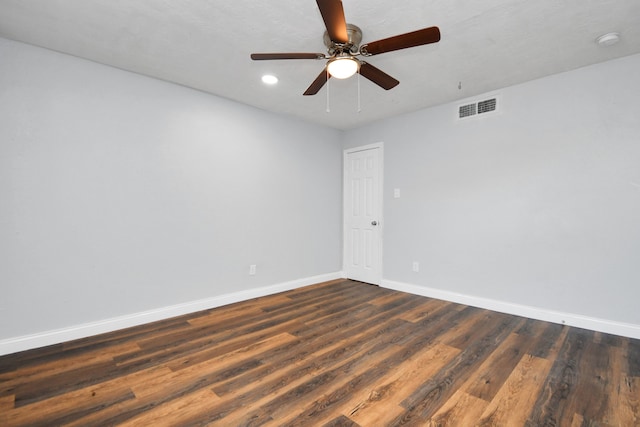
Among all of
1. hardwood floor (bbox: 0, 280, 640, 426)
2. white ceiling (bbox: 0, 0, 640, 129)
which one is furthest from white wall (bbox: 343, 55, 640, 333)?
hardwood floor (bbox: 0, 280, 640, 426)

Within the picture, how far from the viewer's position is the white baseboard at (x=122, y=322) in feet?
7.66

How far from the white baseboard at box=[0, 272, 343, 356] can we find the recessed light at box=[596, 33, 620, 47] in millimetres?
4191

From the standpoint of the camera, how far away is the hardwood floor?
1.61 metres

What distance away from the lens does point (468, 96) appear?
3.50 metres

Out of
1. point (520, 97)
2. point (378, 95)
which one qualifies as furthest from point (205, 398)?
point (520, 97)

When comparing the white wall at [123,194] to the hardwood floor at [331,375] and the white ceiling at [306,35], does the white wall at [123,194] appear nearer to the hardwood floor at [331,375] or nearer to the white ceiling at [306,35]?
the white ceiling at [306,35]

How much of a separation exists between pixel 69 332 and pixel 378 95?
13.1 ft

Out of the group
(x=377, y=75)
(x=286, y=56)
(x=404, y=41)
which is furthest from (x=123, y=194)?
(x=404, y=41)

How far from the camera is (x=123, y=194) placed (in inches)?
111

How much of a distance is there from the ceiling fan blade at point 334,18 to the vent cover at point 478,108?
245 centimetres

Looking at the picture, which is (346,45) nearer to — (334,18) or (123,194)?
(334,18)

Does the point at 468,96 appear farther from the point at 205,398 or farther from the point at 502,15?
the point at 205,398

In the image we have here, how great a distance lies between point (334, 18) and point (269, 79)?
Answer: 5.18ft

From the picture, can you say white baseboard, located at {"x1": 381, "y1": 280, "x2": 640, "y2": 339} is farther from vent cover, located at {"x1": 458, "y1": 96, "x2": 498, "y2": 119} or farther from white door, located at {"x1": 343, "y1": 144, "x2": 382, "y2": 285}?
vent cover, located at {"x1": 458, "y1": 96, "x2": 498, "y2": 119}
